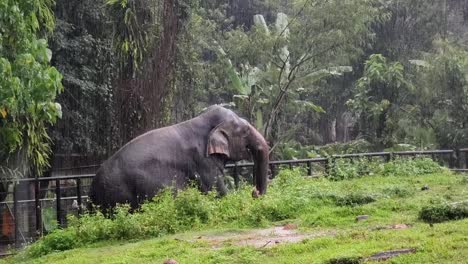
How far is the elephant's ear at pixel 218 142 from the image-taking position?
11066mm

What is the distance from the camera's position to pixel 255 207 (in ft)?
27.7

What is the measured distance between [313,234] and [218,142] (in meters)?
4.34

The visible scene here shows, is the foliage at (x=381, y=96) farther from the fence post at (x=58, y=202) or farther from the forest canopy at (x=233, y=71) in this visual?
the fence post at (x=58, y=202)

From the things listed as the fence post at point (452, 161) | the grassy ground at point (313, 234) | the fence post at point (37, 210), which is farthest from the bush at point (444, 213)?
the fence post at point (452, 161)

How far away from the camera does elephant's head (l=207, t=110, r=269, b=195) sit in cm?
1119

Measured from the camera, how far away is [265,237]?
7.13m

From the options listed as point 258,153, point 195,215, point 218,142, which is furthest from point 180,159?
point 195,215

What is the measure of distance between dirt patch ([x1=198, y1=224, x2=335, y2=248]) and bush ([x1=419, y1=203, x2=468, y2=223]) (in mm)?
1003

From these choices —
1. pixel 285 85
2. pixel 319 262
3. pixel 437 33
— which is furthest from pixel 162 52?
pixel 437 33

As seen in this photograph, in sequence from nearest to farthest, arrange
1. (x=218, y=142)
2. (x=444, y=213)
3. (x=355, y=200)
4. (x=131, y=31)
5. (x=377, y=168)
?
(x=444, y=213)
(x=355, y=200)
(x=218, y=142)
(x=377, y=168)
(x=131, y=31)

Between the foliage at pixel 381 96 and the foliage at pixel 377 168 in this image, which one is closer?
the foliage at pixel 377 168

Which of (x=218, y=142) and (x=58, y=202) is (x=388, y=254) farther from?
(x=58, y=202)

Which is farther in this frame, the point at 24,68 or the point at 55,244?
the point at 55,244

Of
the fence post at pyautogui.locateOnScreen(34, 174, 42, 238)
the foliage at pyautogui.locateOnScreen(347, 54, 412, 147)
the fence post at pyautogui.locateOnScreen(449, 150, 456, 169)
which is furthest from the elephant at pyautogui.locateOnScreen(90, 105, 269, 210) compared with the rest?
the foliage at pyautogui.locateOnScreen(347, 54, 412, 147)
